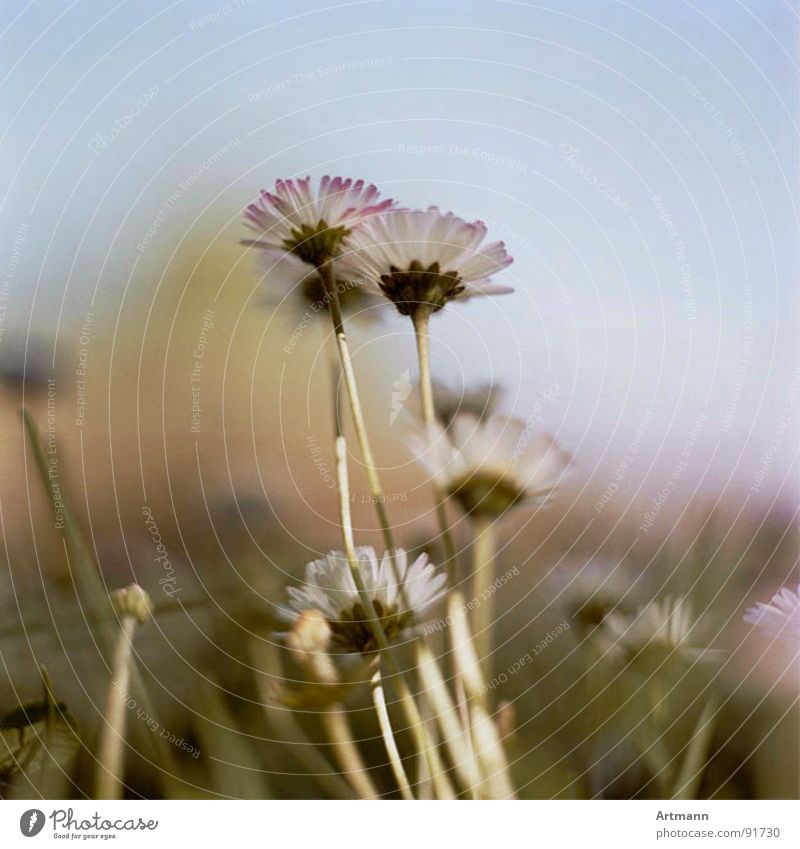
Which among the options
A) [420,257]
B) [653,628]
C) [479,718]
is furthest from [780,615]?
[420,257]

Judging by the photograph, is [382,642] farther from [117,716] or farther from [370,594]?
[117,716]

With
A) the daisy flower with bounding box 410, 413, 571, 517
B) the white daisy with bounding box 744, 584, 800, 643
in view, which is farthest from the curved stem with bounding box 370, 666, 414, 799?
the white daisy with bounding box 744, 584, 800, 643

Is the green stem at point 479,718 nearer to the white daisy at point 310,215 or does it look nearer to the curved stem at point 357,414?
the curved stem at point 357,414

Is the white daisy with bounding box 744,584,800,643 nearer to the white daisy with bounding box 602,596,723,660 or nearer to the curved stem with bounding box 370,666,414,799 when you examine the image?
the white daisy with bounding box 602,596,723,660

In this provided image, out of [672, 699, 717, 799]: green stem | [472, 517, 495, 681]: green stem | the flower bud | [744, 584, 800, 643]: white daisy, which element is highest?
the flower bud
